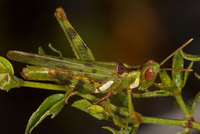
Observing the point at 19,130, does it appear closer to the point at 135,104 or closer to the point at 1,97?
the point at 1,97

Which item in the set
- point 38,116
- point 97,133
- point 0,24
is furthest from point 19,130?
point 38,116

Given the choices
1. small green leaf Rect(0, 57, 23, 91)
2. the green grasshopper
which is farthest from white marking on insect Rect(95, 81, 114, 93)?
small green leaf Rect(0, 57, 23, 91)

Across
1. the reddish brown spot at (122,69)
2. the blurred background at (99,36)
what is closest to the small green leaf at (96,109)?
the reddish brown spot at (122,69)

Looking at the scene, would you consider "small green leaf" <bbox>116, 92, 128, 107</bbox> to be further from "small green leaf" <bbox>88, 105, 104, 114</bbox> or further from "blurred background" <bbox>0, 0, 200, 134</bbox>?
"blurred background" <bbox>0, 0, 200, 134</bbox>

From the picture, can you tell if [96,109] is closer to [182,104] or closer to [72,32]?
[182,104]

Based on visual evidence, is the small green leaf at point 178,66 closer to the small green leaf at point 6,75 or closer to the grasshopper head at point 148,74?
the grasshopper head at point 148,74

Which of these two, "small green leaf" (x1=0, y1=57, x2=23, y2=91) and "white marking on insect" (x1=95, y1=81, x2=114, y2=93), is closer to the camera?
"small green leaf" (x1=0, y1=57, x2=23, y2=91)
